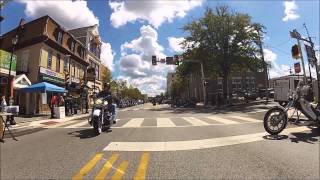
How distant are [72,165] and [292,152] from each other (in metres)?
4.47

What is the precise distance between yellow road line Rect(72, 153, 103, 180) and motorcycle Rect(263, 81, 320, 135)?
489 cm

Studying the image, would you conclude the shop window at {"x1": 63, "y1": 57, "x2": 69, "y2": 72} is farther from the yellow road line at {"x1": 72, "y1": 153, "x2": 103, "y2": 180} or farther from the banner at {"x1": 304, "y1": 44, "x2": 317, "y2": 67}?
the yellow road line at {"x1": 72, "y1": 153, "x2": 103, "y2": 180}

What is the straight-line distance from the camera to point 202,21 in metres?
40.9

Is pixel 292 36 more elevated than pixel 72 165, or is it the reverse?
pixel 292 36

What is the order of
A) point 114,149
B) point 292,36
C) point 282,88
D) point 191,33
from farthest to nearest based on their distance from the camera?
1. point 191,33
2. point 282,88
3. point 292,36
4. point 114,149

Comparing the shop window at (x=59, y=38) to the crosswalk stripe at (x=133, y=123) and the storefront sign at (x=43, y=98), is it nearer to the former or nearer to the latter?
the storefront sign at (x=43, y=98)

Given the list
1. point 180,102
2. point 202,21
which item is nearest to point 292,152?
point 202,21

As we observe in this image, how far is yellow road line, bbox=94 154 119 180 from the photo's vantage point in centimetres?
488

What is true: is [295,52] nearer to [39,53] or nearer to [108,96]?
[108,96]

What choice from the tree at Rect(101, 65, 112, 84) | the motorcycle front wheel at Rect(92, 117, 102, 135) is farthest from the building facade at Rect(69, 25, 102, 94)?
the motorcycle front wheel at Rect(92, 117, 102, 135)

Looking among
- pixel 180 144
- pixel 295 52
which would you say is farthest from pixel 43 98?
pixel 180 144

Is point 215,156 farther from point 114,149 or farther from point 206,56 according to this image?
point 206,56

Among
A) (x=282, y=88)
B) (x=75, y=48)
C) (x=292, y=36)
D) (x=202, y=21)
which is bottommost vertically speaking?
(x=282, y=88)

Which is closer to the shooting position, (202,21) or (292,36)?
(292,36)
